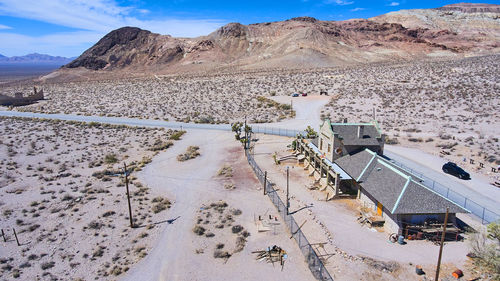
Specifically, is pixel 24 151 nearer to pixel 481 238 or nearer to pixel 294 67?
pixel 481 238

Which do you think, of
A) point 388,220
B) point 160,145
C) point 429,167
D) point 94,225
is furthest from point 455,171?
point 160,145

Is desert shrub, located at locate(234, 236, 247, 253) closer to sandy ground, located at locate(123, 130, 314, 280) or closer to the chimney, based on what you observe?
sandy ground, located at locate(123, 130, 314, 280)

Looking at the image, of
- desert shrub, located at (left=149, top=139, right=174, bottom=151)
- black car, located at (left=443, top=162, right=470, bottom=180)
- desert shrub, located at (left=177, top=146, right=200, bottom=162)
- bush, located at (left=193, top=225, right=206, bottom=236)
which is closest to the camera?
bush, located at (left=193, top=225, right=206, bottom=236)

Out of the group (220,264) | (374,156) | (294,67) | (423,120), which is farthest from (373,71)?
(220,264)

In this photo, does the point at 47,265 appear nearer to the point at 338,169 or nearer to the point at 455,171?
the point at 338,169

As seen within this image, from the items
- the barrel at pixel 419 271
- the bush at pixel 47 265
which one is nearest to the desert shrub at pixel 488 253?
the barrel at pixel 419 271

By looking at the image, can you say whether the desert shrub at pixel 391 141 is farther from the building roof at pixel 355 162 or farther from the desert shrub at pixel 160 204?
the desert shrub at pixel 160 204

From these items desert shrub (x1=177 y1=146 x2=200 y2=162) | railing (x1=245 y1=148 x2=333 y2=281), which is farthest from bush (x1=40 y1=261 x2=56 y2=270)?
desert shrub (x1=177 y1=146 x2=200 y2=162)
